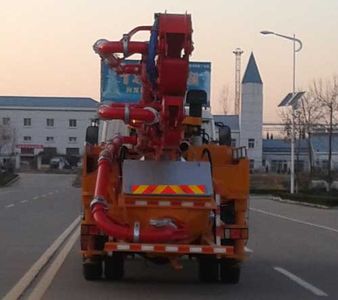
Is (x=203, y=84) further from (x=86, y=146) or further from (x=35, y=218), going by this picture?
(x=86, y=146)

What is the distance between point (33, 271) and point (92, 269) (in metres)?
1.44

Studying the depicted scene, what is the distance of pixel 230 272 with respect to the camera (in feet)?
43.3

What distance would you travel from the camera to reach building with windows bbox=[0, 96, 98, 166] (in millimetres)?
129875

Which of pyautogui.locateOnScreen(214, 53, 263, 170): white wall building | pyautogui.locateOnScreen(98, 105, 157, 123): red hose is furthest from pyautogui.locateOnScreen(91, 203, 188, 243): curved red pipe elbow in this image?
pyautogui.locateOnScreen(214, 53, 263, 170): white wall building

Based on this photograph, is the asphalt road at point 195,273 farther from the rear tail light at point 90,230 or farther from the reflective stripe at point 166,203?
the reflective stripe at point 166,203

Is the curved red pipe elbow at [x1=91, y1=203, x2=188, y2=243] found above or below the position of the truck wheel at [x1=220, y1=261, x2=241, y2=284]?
above

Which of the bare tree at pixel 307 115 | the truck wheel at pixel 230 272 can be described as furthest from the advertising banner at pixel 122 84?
the bare tree at pixel 307 115

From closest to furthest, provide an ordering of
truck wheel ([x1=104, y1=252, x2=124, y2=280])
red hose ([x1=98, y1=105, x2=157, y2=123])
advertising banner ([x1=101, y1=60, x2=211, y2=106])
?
red hose ([x1=98, y1=105, x2=157, y2=123]) → truck wheel ([x1=104, y1=252, x2=124, y2=280]) → advertising banner ([x1=101, y1=60, x2=211, y2=106])

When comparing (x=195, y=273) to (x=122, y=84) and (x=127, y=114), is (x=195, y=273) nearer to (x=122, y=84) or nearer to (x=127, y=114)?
(x=127, y=114)

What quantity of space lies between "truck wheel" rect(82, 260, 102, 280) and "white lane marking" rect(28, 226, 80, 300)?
564 mm

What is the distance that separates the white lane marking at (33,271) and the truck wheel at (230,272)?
2.91 meters

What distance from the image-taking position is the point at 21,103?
13188 cm

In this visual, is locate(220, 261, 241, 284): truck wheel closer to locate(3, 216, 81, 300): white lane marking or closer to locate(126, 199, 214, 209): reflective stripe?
locate(126, 199, 214, 209): reflective stripe

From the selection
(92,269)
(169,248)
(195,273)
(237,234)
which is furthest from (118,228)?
(195,273)
